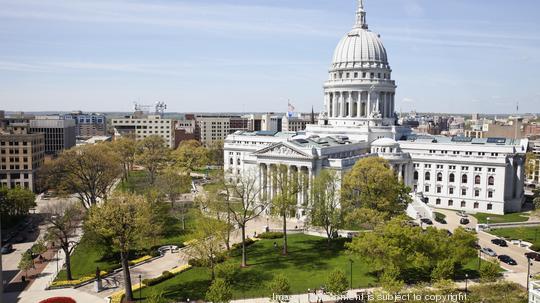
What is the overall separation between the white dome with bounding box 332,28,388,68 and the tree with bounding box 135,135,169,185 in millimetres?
54401

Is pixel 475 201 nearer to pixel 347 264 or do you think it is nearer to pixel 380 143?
pixel 380 143

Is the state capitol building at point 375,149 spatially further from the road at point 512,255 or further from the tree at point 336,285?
the tree at point 336,285

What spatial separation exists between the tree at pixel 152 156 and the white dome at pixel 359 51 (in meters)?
54.4

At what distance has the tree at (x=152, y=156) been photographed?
119m

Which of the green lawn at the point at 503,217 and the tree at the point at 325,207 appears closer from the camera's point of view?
the tree at the point at 325,207

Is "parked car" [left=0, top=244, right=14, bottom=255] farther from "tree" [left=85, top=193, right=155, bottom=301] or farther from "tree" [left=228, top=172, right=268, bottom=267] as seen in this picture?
"tree" [left=228, top=172, right=268, bottom=267]

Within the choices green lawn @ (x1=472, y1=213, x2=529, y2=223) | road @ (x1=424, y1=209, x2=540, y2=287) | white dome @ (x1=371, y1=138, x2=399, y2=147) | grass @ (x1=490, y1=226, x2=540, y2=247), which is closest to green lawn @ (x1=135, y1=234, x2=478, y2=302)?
road @ (x1=424, y1=209, x2=540, y2=287)

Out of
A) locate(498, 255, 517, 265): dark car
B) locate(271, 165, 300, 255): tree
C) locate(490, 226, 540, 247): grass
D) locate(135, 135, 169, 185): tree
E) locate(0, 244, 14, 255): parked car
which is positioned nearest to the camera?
locate(498, 255, 517, 265): dark car

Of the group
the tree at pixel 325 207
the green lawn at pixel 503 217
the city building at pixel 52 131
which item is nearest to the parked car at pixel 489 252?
the tree at pixel 325 207

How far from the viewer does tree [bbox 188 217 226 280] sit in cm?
5466

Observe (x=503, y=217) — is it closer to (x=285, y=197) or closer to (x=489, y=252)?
(x=489, y=252)

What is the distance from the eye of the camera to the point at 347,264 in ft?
205

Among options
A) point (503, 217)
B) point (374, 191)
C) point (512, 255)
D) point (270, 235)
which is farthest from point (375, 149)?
point (512, 255)

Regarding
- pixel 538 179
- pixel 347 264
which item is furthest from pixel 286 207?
pixel 538 179
